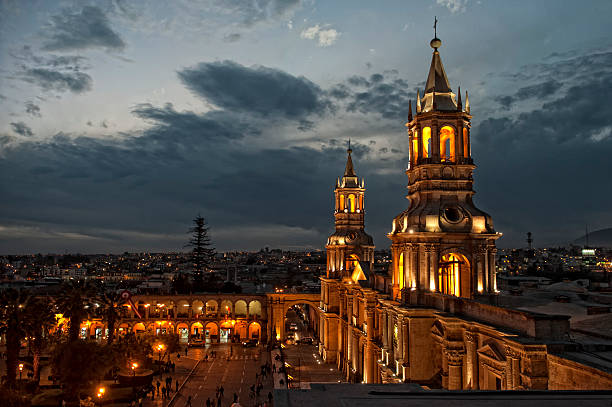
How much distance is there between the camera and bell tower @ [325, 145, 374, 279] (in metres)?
56.5

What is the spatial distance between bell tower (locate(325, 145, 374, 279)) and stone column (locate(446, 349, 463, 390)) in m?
33.2

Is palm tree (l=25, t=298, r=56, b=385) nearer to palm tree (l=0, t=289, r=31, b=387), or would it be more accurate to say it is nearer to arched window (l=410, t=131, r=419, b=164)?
palm tree (l=0, t=289, r=31, b=387)

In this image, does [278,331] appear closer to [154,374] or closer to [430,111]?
[154,374]

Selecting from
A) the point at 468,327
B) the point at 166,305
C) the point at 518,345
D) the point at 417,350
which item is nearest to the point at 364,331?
the point at 417,350

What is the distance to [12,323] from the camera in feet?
117

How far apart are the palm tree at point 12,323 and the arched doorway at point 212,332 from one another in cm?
3900

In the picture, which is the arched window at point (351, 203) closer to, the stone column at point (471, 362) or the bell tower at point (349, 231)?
the bell tower at point (349, 231)

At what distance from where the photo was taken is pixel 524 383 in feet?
54.0

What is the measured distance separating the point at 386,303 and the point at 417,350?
16.4 feet

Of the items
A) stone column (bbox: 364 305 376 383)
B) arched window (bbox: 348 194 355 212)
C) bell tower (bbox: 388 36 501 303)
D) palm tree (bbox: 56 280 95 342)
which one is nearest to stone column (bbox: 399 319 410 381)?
bell tower (bbox: 388 36 501 303)

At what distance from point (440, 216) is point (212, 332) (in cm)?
5637

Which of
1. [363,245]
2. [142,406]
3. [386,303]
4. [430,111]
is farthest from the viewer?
[363,245]

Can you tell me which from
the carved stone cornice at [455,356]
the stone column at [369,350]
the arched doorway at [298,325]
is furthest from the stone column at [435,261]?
the arched doorway at [298,325]

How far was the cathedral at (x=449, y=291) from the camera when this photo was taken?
1717cm
